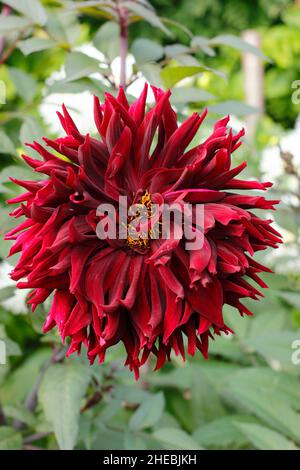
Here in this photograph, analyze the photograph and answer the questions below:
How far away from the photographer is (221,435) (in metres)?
0.59

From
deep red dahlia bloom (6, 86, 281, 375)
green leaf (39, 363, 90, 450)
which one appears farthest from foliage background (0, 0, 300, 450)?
deep red dahlia bloom (6, 86, 281, 375)

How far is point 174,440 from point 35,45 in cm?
32

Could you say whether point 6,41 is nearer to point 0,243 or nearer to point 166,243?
point 0,243

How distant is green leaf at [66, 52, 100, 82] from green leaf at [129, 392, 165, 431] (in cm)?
27

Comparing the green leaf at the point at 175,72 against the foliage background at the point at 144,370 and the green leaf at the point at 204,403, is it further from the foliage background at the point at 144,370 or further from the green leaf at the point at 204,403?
the green leaf at the point at 204,403

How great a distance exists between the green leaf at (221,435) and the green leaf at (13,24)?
38 centimetres

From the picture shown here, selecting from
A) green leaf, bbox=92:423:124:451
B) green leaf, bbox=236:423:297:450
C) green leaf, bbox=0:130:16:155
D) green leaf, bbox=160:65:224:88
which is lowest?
green leaf, bbox=92:423:124:451

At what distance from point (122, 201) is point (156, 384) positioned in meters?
0.48

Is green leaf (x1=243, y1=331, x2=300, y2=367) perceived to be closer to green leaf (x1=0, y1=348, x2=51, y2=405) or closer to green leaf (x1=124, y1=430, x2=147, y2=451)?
green leaf (x1=124, y1=430, x2=147, y2=451)

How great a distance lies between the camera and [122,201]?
0.31m

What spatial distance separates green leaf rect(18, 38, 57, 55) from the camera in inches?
17.3

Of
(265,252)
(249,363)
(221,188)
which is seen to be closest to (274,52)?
(249,363)

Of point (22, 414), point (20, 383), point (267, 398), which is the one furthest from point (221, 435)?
point (20, 383)

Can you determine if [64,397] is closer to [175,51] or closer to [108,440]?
[108,440]
